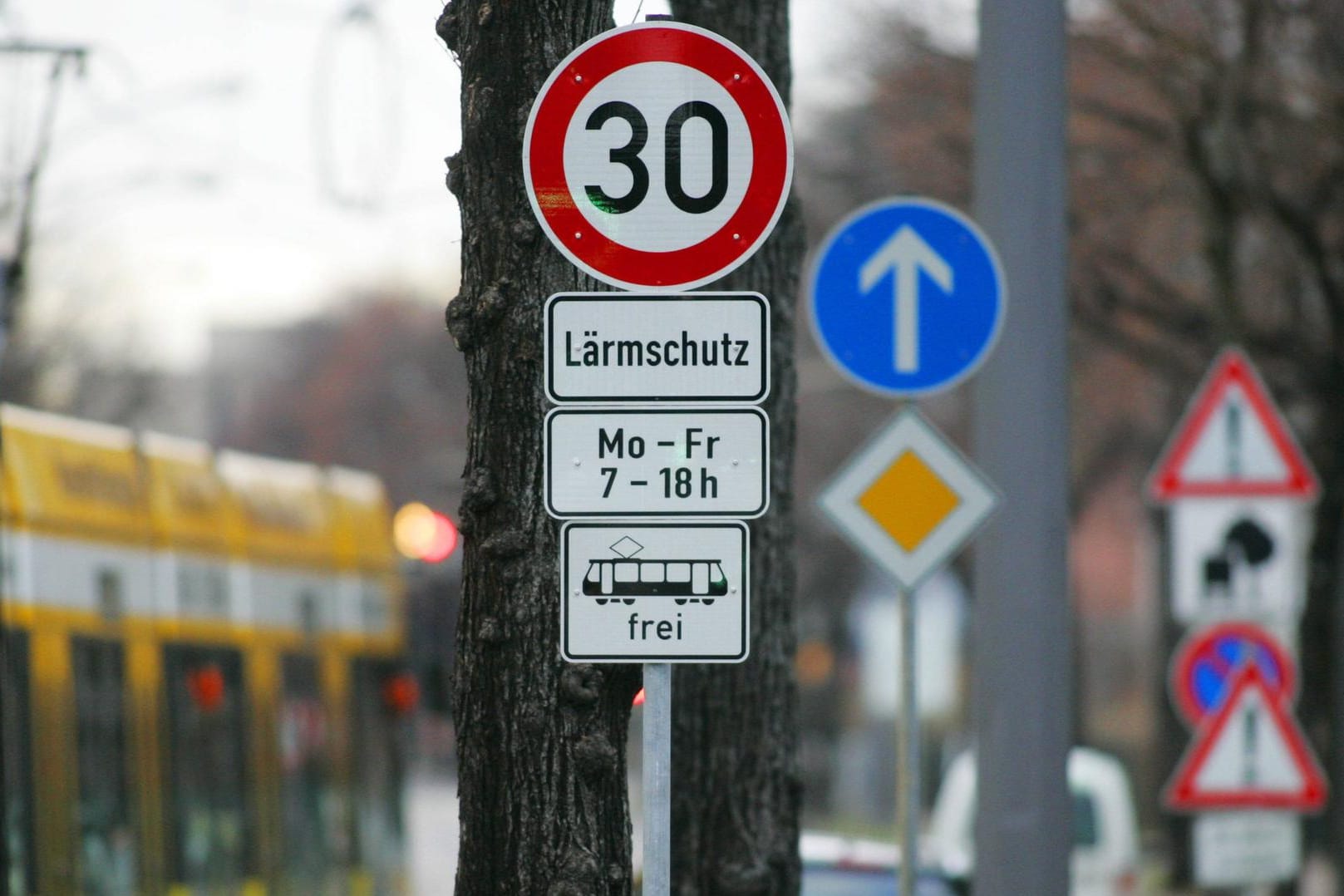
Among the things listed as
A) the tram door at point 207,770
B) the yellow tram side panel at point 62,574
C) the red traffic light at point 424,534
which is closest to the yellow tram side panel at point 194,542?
the tram door at point 207,770

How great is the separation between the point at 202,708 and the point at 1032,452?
5778 millimetres

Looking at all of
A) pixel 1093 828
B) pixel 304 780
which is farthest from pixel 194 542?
pixel 1093 828

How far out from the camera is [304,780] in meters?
15.0

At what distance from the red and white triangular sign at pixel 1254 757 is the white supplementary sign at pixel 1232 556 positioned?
394 millimetres

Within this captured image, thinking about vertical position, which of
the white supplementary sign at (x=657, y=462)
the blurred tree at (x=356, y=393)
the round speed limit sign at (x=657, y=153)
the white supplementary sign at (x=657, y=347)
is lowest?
the white supplementary sign at (x=657, y=462)

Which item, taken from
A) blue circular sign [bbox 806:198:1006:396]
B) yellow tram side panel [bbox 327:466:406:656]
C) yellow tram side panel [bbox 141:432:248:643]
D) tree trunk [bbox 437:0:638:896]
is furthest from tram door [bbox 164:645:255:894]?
tree trunk [bbox 437:0:638:896]

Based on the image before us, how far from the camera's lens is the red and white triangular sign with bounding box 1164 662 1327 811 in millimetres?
10898

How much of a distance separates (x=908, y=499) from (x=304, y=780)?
764 cm

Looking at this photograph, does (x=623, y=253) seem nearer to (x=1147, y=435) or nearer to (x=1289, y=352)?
(x=1289, y=352)

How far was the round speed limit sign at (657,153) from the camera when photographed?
5.05m

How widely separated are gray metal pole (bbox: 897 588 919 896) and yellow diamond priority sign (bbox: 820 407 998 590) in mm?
385

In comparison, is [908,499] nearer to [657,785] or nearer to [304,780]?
[657,785]

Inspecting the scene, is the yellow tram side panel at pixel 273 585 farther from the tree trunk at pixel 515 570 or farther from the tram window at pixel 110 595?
the tree trunk at pixel 515 570

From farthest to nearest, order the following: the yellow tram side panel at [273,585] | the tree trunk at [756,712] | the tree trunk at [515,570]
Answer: the yellow tram side panel at [273,585], the tree trunk at [756,712], the tree trunk at [515,570]
